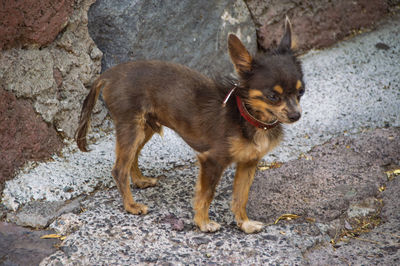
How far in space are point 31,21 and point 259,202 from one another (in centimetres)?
250

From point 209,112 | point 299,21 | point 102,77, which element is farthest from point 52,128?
point 299,21

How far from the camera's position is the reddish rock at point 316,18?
19.0 feet

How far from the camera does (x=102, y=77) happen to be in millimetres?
3912

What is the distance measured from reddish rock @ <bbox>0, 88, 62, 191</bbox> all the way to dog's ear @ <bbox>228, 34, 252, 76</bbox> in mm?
1919

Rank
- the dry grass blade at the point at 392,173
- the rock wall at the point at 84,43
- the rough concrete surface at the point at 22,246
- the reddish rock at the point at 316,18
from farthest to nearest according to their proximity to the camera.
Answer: the reddish rock at the point at 316,18, the dry grass blade at the point at 392,173, the rock wall at the point at 84,43, the rough concrete surface at the point at 22,246

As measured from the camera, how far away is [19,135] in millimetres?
4051

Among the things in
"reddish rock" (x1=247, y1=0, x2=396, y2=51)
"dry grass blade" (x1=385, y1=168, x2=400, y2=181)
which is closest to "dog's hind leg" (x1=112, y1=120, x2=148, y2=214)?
"dry grass blade" (x1=385, y1=168, x2=400, y2=181)

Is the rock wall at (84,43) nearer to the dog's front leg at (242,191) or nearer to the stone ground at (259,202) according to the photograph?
the stone ground at (259,202)

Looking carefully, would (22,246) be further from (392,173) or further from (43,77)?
(392,173)

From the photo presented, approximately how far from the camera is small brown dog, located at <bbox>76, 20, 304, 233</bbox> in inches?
133

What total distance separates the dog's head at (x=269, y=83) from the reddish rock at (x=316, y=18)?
240 centimetres

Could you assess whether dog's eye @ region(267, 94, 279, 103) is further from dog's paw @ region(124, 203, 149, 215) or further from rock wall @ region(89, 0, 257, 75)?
rock wall @ region(89, 0, 257, 75)

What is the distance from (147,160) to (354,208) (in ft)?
6.49

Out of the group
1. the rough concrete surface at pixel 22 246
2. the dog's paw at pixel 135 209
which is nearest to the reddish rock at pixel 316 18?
the dog's paw at pixel 135 209
